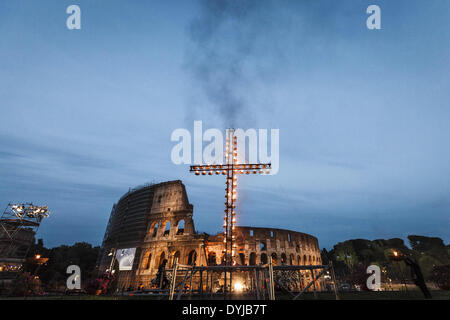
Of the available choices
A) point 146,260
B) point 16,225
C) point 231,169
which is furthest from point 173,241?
point 16,225

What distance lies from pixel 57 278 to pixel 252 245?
131 ft

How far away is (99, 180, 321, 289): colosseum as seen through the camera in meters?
26.2

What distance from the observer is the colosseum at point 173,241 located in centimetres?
2616

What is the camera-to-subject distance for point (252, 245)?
2777 centimetres

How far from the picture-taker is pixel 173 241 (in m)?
27.1

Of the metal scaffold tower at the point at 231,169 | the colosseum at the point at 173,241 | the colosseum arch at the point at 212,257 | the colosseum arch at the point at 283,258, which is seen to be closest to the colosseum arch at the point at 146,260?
the colosseum at the point at 173,241

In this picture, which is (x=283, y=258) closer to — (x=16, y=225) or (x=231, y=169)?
(x=231, y=169)

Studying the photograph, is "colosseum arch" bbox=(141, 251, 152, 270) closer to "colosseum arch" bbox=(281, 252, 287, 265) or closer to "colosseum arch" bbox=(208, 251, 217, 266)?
"colosseum arch" bbox=(208, 251, 217, 266)

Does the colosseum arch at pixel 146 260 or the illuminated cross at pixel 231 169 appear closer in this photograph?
the illuminated cross at pixel 231 169

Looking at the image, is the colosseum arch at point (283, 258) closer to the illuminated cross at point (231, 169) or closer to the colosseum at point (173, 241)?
the colosseum at point (173, 241)

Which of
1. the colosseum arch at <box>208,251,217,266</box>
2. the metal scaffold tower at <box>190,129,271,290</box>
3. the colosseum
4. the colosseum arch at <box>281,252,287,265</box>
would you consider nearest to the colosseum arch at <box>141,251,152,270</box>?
the colosseum

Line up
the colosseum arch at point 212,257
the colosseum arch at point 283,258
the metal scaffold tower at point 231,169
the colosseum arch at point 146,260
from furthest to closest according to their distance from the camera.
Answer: the colosseum arch at point 283,258 < the colosseum arch at point 146,260 < the colosseum arch at point 212,257 < the metal scaffold tower at point 231,169
